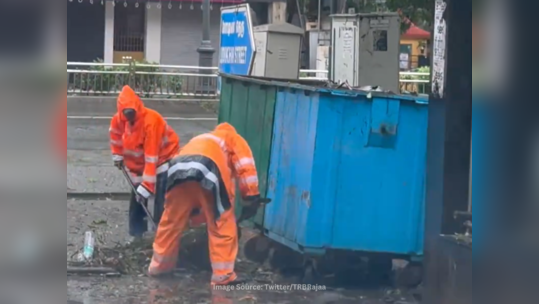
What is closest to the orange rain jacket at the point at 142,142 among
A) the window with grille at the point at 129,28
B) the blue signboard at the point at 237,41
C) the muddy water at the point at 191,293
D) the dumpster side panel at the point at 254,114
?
the dumpster side panel at the point at 254,114

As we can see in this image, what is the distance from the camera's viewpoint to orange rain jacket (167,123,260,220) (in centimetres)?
633

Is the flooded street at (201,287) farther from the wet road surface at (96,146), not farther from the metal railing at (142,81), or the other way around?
the metal railing at (142,81)

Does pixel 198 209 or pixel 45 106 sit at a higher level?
pixel 45 106

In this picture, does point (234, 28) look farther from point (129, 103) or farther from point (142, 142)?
point (129, 103)

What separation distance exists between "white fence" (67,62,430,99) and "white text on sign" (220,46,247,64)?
296 inches

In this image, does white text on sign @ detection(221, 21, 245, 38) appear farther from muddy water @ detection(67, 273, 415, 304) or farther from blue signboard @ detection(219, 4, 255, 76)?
muddy water @ detection(67, 273, 415, 304)

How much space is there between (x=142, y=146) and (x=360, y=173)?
1838 mm

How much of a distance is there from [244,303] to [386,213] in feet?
3.99

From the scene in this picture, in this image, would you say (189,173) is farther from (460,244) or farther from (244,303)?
(460,244)

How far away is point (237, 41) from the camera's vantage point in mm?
9711

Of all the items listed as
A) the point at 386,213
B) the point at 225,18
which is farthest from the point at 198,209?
the point at 225,18

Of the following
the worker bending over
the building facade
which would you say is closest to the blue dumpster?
the worker bending over

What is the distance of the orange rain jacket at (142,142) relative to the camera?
23.0 ft

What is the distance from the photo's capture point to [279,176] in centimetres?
699
